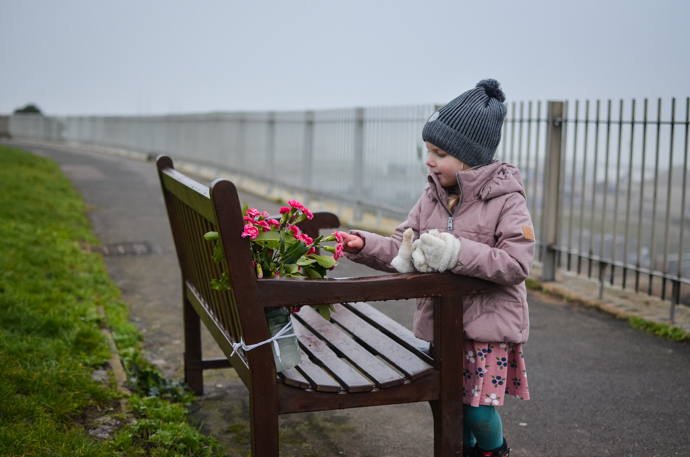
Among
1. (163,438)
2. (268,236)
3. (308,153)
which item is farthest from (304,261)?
(308,153)

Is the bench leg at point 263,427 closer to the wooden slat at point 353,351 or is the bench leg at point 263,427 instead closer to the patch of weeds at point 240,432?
the wooden slat at point 353,351

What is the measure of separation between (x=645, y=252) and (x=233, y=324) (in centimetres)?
435

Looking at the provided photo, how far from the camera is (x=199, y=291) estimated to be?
3.79 m

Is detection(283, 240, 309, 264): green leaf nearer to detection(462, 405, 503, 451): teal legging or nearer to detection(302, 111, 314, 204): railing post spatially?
detection(462, 405, 503, 451): teal legging

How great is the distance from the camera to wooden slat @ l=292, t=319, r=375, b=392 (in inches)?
102

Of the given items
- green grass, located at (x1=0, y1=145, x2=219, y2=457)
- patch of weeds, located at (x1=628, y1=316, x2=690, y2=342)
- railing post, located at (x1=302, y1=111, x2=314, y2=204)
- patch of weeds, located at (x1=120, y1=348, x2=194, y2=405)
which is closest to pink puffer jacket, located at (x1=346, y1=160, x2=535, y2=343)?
green grass, located at (x1=0, y1=145, x2=219, y2=457)

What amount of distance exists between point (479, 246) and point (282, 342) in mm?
769

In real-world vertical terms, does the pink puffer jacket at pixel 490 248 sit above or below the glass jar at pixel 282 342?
above

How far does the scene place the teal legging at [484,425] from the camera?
9.29 feet

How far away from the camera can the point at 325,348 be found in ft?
10.2

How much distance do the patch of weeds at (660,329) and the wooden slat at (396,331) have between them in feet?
9.48

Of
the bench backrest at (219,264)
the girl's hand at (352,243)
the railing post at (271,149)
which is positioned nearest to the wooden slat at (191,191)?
the bench backrest at (219,264)

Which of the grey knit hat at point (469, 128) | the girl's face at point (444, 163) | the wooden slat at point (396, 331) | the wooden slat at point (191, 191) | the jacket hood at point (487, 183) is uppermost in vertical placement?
the grey knit hat at point (469, 128)

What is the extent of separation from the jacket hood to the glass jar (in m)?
0.84
